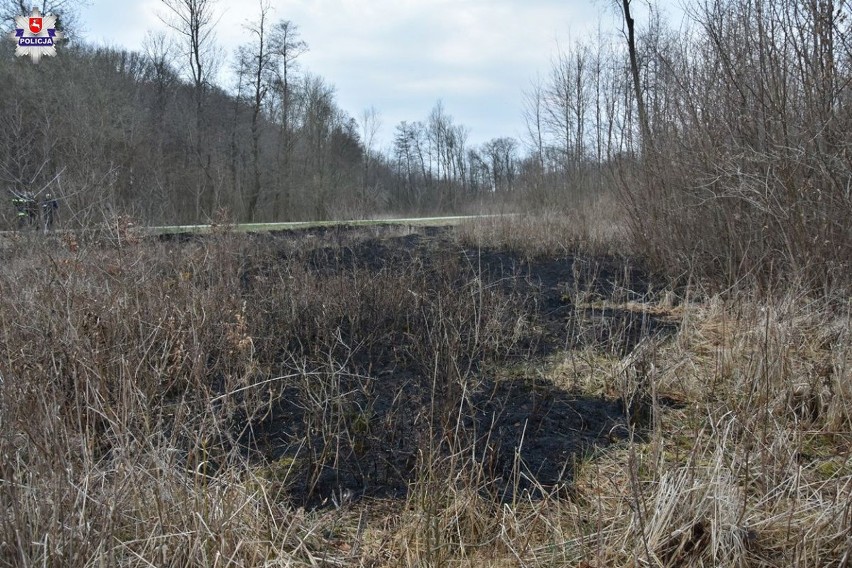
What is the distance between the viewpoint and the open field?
6.11 ft

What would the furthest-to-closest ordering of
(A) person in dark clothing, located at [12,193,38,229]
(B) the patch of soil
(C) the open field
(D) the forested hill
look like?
(D) the forested hill, (A) person in dark clothing, located at [12,193,38,229], (B) the patch of soil, (C) the open field

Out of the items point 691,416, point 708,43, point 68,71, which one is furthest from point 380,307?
point 68,71

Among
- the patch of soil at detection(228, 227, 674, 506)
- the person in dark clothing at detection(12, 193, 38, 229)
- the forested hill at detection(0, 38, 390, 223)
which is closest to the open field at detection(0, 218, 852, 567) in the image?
the patch of soil at detection(228, 227, 674, 506)

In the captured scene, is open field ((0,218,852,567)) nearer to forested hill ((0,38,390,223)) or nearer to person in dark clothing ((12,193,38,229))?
person in dark clothing ((12,193,38,229))

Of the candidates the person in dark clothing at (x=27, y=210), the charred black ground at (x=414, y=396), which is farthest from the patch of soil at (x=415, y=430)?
the person in dark clothing at (x=27, y=210)

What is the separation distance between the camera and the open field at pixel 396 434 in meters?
1.86

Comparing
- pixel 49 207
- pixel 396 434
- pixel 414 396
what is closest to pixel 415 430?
pixel 396 434

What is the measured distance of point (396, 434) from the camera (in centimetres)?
281

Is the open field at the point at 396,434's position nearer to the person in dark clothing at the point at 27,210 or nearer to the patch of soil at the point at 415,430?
the patch of soil at the point at 415,430

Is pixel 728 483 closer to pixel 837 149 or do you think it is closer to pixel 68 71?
pixel 837 149

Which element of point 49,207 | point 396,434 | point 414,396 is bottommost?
point 396,434

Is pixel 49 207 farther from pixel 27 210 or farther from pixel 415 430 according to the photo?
pixel 415 430

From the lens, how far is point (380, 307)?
4531 mm

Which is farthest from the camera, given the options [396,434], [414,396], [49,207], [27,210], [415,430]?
[49,207]
